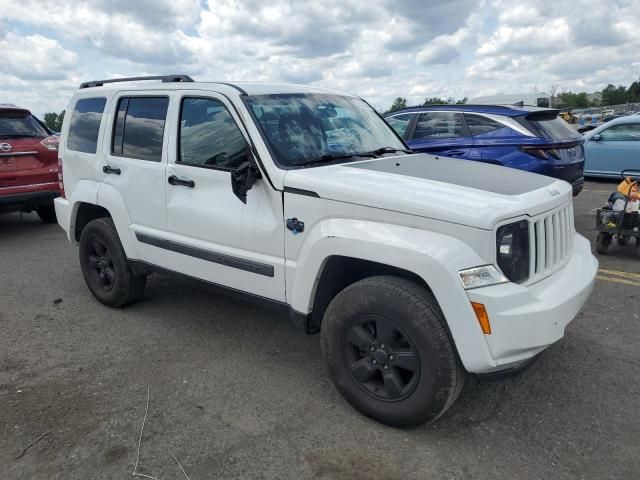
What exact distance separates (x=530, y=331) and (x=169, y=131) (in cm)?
283

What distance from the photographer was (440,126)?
724 cm

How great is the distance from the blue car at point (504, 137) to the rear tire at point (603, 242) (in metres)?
0.92

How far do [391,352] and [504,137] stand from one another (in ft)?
15.7

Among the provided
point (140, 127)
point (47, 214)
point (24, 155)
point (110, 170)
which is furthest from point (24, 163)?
point (140, 127)

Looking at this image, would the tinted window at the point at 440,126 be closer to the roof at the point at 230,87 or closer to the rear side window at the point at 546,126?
the rear side window at the point at 546,126

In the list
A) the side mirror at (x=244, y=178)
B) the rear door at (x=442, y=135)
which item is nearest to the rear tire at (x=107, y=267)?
the side mirror at (x=244, y=178)

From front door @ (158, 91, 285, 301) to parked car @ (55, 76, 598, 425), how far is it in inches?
0.5

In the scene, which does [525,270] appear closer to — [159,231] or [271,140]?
[271,140]

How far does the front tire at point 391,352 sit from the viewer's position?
103 inches

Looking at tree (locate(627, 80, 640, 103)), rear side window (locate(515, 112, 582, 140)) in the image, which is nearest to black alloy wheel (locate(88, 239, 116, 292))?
rear side window (locate(515, 112, 582, 140))

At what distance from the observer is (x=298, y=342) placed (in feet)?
13.1

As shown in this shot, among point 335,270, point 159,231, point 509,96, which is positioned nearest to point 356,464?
point 335,270

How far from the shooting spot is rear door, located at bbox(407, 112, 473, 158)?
273 inches

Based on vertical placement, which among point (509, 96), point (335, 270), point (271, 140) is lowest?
point (335, 270)
